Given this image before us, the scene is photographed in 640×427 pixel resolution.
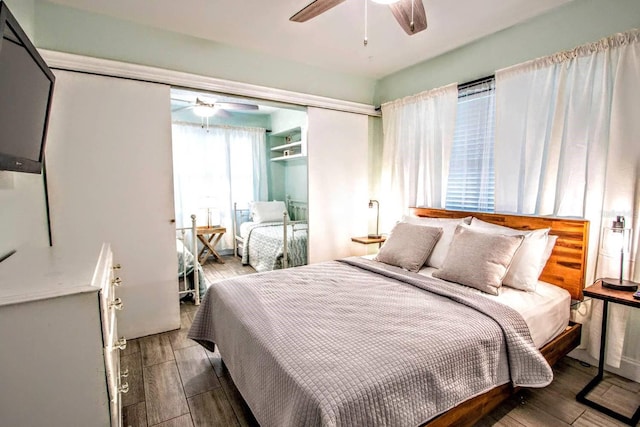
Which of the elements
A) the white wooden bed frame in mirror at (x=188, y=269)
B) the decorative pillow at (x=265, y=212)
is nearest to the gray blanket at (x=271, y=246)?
the decorative pillow at (x=265, y=212)

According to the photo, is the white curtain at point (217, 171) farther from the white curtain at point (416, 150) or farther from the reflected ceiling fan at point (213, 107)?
the white curtain at point (416, 150)

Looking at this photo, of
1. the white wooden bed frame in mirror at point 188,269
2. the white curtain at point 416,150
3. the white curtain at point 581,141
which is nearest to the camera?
the white curtain at point 581,141

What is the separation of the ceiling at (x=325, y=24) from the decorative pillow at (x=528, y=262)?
1.61 m

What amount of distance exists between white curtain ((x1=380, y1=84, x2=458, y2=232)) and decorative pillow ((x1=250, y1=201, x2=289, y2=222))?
2.06 m

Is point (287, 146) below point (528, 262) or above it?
above

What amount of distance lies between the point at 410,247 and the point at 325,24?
1.91 meters

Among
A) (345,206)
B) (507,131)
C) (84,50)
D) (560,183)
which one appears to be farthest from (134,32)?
(560,183)

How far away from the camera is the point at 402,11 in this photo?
1.79 m

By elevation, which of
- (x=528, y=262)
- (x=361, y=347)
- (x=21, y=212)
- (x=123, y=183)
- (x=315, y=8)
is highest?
(x=315, y=8)

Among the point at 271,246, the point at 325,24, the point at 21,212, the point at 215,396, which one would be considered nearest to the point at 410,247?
the point at 215,396

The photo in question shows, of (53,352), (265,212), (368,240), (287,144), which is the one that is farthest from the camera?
(287,144)

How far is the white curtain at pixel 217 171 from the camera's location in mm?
4964

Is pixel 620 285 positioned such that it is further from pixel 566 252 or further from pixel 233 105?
pixel 233 105

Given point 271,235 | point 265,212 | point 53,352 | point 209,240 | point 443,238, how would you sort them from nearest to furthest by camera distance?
point 53,352 → point 443,238 → point 271,235 → point 209,240 → point 265,212
